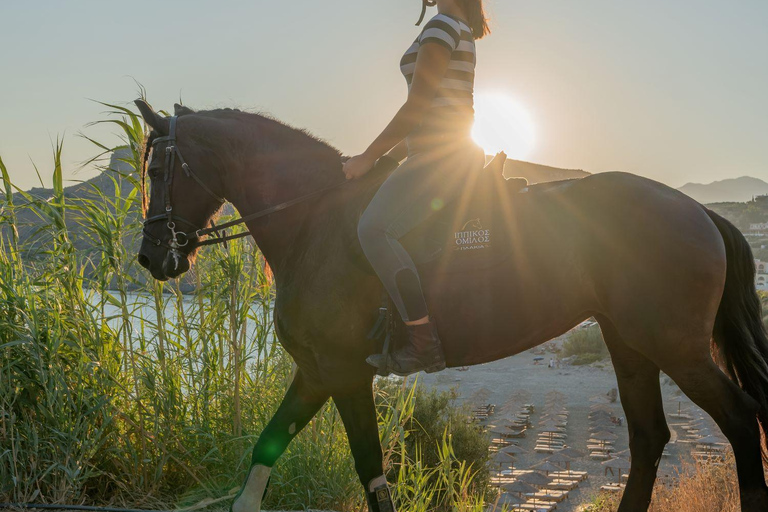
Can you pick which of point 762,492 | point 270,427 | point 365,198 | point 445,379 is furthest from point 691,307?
point 445,379

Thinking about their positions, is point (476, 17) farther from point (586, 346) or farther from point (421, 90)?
point (586, 346)

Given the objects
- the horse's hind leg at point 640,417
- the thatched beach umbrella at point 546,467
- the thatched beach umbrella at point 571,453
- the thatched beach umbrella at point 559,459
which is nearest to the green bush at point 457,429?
the horse's hind leg at point 640,417

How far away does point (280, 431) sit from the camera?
3635 millimetres

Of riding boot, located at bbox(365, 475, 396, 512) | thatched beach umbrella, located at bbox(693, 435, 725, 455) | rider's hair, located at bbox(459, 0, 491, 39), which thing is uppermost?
rider's hair, located at bbox(459, 0, 491, 39)

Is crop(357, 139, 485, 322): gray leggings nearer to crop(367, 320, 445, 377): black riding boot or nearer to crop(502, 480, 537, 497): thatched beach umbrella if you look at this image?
crop(367, 320, 445, 377): black riding boot

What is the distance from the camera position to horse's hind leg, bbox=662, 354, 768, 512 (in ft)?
10.9

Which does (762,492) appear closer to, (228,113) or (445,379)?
(228,113)

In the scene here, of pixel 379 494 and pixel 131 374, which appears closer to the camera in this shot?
pixel 379 494

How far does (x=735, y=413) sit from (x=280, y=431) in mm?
2297

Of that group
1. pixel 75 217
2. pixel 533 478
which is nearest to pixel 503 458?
pixel 533 478

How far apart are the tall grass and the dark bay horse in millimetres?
1540

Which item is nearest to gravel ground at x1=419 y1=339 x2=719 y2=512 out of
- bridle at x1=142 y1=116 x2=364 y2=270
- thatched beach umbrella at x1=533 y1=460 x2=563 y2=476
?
thatched beach umbrella at x1=533 y1=460 x2=563 y2=476

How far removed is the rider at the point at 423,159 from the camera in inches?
129

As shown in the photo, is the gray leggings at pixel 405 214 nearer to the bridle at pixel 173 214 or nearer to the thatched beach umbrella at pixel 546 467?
the bridle at pixel 173 214
